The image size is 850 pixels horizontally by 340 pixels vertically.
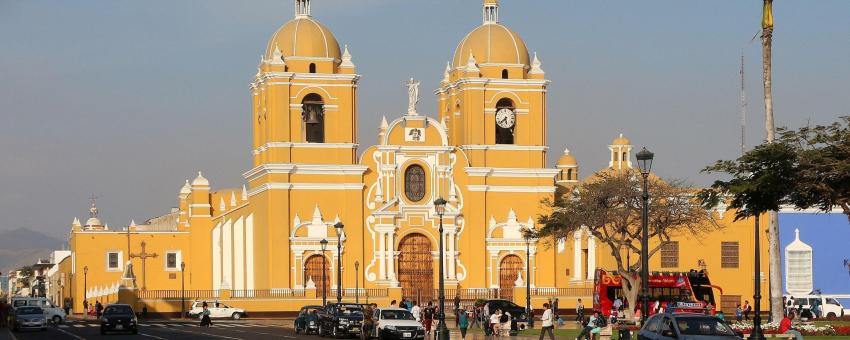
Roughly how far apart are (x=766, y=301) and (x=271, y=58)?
27422 mm

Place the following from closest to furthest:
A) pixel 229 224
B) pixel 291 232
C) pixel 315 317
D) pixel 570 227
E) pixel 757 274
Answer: pixel 757 274, pixel 315 317, pixel 570 227, pixel 291 232, pixel 229 224

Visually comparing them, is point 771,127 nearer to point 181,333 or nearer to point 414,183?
point 181,333

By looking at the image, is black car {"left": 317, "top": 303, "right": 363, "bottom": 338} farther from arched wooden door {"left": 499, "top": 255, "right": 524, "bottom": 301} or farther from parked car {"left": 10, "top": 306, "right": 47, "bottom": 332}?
arched wooden door {"left": 499, "top": 255, "right": 524, "bottom": 301}

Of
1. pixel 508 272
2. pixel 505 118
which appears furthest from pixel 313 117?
pixel 508 272

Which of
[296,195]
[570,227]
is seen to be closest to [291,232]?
[296,195]

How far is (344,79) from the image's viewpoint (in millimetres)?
81812

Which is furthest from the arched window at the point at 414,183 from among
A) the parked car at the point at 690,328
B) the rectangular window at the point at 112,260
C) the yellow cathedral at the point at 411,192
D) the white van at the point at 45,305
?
the parked car at the point at 690,328

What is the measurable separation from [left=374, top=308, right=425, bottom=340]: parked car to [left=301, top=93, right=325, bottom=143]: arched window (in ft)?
97.7

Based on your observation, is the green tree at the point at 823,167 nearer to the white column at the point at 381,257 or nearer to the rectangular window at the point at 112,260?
the white column at the point at 381,257

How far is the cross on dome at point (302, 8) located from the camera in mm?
83188

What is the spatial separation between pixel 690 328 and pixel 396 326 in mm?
19349

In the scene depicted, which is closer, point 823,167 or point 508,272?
point 823,167

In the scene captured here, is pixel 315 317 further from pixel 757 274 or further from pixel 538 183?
pixel 538 183

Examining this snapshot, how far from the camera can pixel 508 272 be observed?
3302 inches
